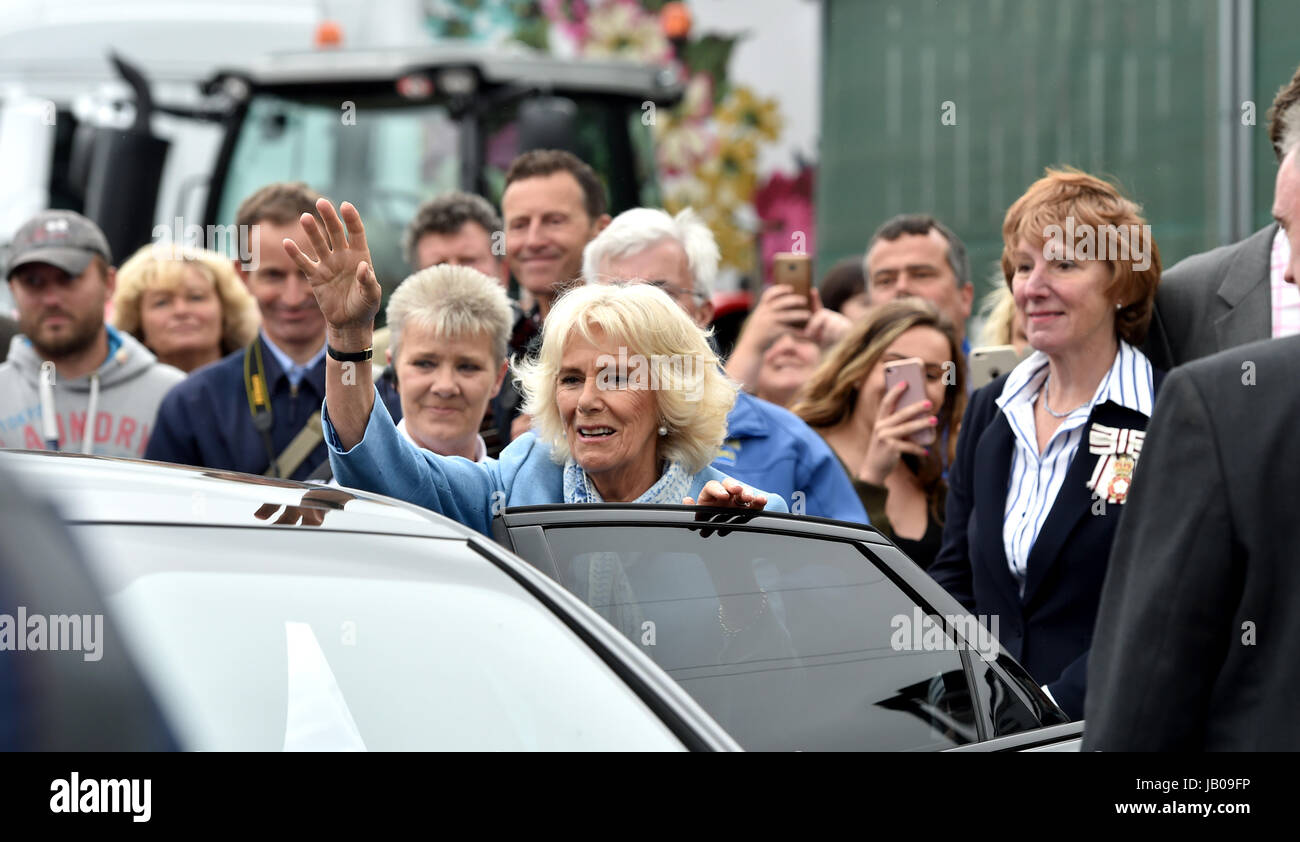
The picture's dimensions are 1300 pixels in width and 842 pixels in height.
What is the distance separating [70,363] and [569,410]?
264 centimetres

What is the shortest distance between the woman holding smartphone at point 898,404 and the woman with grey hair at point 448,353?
1173 millimetres

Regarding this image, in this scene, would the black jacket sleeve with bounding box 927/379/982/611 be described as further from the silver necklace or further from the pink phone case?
the pink phone case

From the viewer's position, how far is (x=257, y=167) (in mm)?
9656

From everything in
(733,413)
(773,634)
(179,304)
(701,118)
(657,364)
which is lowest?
(773,634)

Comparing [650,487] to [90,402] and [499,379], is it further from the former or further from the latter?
[90,402]

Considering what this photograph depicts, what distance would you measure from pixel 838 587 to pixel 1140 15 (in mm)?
5240

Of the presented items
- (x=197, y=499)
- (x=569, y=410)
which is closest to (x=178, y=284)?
(x=569, y=410)

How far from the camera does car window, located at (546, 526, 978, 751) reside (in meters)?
2.52

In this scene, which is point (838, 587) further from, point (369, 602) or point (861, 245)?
point (861, 245)

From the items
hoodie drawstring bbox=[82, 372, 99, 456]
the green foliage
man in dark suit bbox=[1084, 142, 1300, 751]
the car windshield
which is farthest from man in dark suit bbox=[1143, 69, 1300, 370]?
the green foliage

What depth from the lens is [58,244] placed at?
5.50m

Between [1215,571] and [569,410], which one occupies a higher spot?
[569,410]

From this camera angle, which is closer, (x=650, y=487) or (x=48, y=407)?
(x=650, y=487)
